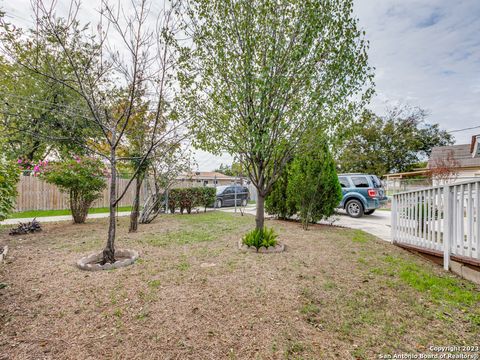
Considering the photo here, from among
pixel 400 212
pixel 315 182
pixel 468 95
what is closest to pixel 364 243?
pixel 400 212

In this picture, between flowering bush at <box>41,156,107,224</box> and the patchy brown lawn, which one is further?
flowering bush at <box>41,156,107,224</box>

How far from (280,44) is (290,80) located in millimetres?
591

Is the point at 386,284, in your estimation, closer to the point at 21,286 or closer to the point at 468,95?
the point at 21,286

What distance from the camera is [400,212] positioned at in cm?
477

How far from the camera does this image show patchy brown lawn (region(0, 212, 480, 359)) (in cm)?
179

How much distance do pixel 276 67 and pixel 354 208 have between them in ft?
25.3

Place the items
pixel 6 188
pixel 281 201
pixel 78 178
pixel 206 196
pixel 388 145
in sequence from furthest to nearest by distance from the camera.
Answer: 1. pixel 388 145
2. pixel 206 196
3. pixel 281 201
4. pixel 78 178
5. pixel 6 188

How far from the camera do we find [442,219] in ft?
12.7

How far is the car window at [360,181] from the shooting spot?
30.0 ft

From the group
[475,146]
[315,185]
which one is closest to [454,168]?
[475,146]

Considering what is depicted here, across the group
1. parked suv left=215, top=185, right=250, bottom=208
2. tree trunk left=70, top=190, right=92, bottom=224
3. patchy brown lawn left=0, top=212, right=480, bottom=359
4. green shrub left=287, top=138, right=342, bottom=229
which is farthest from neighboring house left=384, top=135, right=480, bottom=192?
tree trunk left=70, top=190, right=92, bottom=224

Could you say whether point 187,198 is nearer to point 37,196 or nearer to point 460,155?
point 37,196

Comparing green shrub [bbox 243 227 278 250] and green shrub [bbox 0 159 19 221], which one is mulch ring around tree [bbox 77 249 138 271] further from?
green shrub [bbox 243 227 278 250]

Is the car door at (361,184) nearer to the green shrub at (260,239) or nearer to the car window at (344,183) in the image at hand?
the car window at (344,183)
